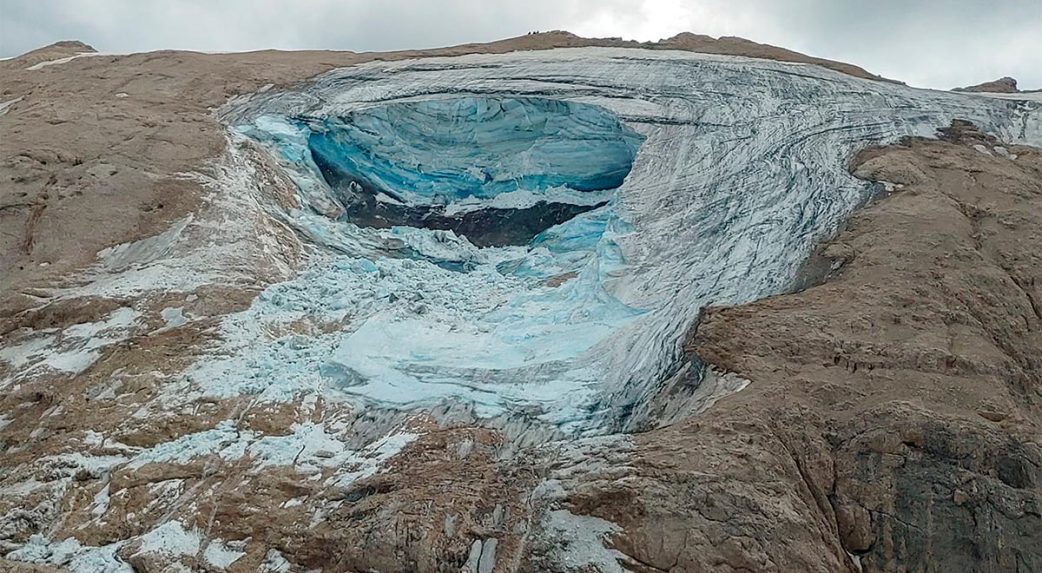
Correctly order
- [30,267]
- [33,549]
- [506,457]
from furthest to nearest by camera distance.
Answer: [30,267] < [506,457] < [33,549]

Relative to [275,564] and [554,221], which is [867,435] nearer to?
[275,564]

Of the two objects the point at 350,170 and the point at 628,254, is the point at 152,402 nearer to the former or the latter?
the point at 628,254

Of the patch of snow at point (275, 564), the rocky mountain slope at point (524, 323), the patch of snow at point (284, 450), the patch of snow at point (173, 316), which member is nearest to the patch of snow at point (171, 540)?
the rocky mountain slope at point (524, 323)

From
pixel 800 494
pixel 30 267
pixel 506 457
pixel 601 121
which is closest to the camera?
pixel 800 494

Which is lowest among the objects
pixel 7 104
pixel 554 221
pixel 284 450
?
pixel 284 450

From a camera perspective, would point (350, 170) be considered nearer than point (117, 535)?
No

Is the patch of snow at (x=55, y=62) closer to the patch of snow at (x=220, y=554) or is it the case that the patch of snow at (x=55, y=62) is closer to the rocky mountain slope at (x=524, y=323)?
the rocky mountain slope at (x=524, y=323)

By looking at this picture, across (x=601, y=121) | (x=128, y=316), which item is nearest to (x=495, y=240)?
(x=601, y=121)

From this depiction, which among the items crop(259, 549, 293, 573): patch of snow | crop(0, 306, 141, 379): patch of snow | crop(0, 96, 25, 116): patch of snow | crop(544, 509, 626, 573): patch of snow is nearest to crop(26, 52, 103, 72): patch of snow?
crop(0, 96, 25, 116): patch of snow

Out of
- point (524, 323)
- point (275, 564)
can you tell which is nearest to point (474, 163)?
point (524, 323)
